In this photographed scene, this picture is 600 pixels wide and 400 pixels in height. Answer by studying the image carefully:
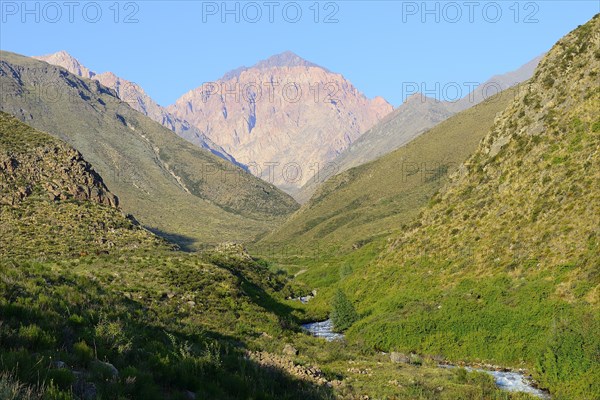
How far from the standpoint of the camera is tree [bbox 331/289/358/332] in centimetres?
4494

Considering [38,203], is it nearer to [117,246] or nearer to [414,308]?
[117,246]

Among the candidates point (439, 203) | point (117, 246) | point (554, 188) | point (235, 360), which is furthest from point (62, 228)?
point (554, 188)

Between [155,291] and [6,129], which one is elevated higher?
[6,129]

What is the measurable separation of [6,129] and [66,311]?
66856 mm

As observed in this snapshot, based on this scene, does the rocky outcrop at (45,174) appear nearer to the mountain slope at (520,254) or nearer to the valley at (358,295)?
the valley at (358,295)

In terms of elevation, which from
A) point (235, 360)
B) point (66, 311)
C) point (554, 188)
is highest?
point (554, 188)

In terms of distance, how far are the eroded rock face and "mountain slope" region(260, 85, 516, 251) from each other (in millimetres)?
69032

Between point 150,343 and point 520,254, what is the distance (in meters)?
30.4

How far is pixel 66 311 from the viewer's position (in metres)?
15.9

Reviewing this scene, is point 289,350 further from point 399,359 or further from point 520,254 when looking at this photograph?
point 520,254

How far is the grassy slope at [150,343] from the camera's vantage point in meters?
11.0

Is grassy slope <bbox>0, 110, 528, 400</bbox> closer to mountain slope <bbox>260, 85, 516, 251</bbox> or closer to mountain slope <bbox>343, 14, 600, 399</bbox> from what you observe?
mountain slope <bbox>343, 14, 600, 399</bbox>

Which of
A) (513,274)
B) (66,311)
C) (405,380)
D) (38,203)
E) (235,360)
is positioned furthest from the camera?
(38,203)

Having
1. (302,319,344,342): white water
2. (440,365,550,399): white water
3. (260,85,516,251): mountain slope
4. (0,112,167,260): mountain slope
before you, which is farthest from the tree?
(260,85,516,251): mountain slope
